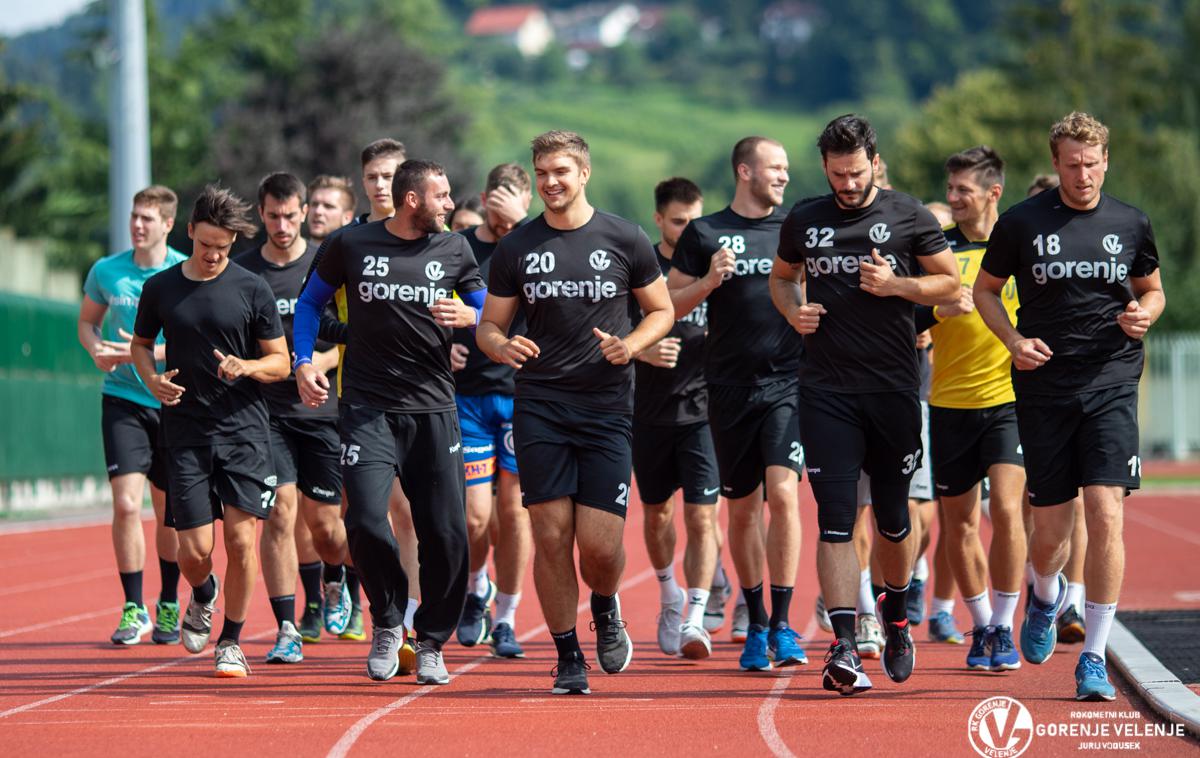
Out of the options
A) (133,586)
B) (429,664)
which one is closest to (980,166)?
(429,664)

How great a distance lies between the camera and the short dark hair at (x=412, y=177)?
839 cm

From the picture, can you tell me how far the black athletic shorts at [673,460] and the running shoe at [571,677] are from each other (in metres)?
1.90

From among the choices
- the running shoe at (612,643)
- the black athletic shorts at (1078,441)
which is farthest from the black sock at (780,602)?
the black athletic shorts at (1078,441)

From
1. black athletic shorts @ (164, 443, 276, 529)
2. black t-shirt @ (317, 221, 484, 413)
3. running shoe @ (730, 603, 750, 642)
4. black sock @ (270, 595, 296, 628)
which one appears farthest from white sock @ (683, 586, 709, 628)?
black athletic shorts @ (164, 443, 276, 529)

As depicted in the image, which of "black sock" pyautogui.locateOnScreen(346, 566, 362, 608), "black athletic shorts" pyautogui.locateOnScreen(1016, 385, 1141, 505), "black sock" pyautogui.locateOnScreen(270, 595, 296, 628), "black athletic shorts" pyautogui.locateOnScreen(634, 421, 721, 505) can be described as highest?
"black athletic shorts" pyautogui.locateOnScreen(1016, 385, 1141, 505)

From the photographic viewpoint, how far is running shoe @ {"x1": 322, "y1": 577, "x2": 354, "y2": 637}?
1060cm

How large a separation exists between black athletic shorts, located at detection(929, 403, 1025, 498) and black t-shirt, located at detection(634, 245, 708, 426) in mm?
1312

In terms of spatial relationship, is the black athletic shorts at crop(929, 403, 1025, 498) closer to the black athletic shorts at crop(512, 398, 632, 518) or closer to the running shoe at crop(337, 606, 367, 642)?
the black athletic shorts at crop(512, 398, 632, 518)

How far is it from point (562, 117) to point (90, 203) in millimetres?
90584

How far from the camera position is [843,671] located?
7828 mm

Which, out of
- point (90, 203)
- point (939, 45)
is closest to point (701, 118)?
point (939, 45)

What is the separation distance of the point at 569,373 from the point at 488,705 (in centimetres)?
144

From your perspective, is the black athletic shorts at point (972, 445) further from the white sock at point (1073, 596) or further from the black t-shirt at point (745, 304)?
the white sock at point (1073, 596)

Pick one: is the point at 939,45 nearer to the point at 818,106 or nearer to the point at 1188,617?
the point at 818,106
